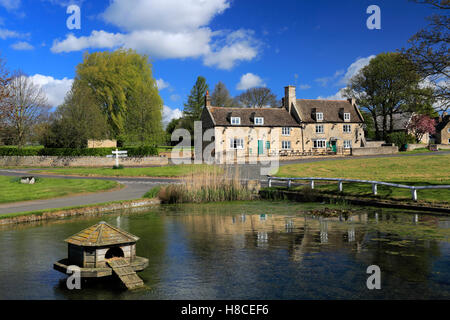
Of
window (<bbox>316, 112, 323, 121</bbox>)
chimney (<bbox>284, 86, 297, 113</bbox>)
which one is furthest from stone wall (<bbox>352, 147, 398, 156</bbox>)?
chimney (<bbox>284, 86, 297, 113</bbox>)

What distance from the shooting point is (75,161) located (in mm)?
51656

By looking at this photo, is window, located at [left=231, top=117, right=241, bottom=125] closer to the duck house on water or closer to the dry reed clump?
the dry reed clump

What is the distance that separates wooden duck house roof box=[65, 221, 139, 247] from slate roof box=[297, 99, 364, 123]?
58793 millimetres

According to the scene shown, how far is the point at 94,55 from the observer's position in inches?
2662

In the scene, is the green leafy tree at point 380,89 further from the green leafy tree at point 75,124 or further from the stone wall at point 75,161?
the green leafy tree at point 75,124

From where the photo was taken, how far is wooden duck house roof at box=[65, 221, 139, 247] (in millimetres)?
8742

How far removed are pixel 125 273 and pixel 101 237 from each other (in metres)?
1.01

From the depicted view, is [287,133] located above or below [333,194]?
above

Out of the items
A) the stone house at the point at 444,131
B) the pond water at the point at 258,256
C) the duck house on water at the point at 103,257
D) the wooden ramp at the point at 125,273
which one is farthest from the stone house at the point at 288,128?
the wooden ramp at the point at 125,273

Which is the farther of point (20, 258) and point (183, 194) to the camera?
point (183, 194)

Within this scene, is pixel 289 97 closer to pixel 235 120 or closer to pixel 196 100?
pixel 235 120

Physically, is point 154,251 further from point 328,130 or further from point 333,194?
point 328,130
